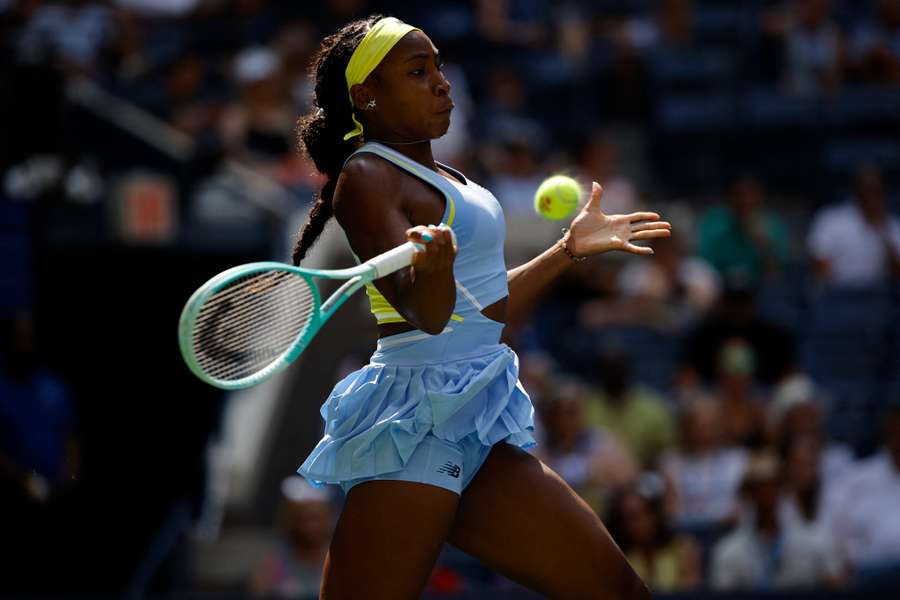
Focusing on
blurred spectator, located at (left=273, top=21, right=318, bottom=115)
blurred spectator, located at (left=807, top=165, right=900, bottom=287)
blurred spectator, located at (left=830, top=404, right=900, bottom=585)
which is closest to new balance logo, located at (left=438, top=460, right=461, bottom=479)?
blurred spectator, located at (left=830, top=404, right=900, bottom=585)

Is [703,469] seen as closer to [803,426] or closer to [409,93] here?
[803,426]

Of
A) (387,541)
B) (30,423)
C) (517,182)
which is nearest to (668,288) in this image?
(517,182)

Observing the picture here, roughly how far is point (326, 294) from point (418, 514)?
5097 mm

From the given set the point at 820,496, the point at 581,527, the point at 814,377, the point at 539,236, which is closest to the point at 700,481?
the point at 820,496

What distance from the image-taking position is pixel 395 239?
3.18 meters

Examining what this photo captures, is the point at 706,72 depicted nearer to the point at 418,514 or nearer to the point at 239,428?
the point at 239,428

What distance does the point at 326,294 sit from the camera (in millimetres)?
8344

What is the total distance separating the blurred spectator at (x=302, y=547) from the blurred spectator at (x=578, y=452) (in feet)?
3.48

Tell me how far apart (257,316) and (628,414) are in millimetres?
4467

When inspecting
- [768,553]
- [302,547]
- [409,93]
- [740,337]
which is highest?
[409,93]

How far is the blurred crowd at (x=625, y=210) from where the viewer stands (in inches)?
269

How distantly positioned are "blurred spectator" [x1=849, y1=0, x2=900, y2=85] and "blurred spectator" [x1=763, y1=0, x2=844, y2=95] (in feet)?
Answer: 0.49

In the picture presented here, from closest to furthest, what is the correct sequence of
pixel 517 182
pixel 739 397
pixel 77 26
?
pixel 739 397, pixel 517 182, pixel 77 26

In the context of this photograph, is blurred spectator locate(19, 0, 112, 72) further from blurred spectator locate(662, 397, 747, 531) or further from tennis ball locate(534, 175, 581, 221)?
tennis ball locate(534, 175, 581, 221)
